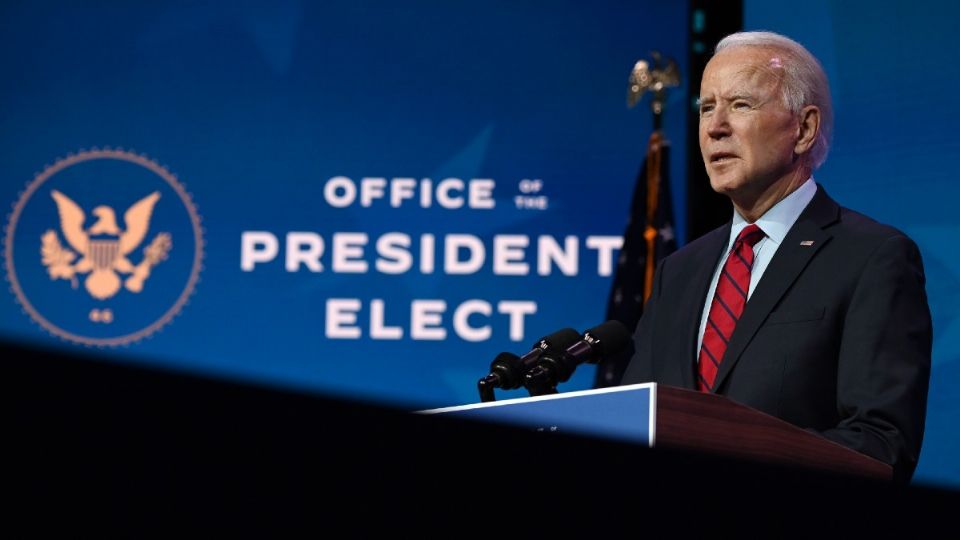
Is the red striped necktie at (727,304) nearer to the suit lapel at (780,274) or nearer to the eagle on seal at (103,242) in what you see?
the suit lapel at (780,274)

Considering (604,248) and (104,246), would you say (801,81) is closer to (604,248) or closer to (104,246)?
(604,248)

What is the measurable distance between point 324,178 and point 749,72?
11.1ft

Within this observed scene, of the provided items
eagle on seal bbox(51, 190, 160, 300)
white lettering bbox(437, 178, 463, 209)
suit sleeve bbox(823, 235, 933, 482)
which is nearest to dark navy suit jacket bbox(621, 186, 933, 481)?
suit sleeve bbox(823, 235, 933, 482)

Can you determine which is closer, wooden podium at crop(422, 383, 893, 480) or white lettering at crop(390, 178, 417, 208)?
wooden podium at crop(422, 383, 893, 480)

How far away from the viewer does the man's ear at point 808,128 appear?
2.62 m

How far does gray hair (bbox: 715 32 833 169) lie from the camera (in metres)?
2.62

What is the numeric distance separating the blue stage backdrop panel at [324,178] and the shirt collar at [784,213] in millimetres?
3096

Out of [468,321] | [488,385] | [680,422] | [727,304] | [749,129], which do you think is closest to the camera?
[680,422]

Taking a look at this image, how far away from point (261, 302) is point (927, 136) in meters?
2.83

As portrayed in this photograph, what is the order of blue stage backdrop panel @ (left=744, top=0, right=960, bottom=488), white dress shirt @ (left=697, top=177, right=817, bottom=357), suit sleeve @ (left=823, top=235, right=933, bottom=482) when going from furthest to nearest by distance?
blue stage backdrop panel @ (left=744, top=0, right=960, bottom=488) < white dress shirt @ (left=697, top=177, right=817, bottom=357) < suit sleeve @ (left=823, top=235, right=933, bottom=482)

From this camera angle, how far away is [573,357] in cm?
224

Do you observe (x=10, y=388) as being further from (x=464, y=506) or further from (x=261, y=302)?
(x=261, y=302)

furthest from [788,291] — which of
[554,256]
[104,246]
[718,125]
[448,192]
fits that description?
[104,246]

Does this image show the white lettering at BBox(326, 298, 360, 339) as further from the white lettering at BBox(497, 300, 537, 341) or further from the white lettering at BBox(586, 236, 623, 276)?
the white lettering at BBox(586, 236, 623, 276)
